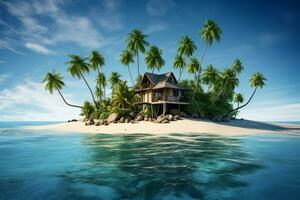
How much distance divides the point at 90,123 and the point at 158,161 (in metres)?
30.5

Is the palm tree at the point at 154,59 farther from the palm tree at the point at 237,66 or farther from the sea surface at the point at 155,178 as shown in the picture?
the sea surface at the point at 155,178

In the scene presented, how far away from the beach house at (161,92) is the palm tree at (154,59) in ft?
15.2

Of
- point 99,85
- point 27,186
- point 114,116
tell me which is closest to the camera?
point 27,186

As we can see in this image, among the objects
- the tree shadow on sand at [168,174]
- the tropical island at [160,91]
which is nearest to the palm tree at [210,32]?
the tropical island at [160,91]

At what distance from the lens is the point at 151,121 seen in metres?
34.5

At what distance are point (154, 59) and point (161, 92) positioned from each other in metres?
10.7

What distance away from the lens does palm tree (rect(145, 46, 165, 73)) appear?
4544cm

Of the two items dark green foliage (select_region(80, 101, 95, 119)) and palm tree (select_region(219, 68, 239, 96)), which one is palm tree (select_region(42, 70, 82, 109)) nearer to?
dark green foliage (select_region(80, 101, 95, 119))

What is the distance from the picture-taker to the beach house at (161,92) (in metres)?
36.0

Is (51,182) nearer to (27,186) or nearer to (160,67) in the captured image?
(27,186)

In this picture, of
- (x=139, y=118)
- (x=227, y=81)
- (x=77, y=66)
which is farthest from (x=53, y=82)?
(x=227, y=81)

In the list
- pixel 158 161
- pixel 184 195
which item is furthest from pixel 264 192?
pixel 158 161

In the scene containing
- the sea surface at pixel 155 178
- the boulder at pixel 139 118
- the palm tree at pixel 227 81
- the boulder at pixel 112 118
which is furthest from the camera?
the palm tree at pixel 227 81

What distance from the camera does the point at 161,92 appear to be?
3775 centimetres
